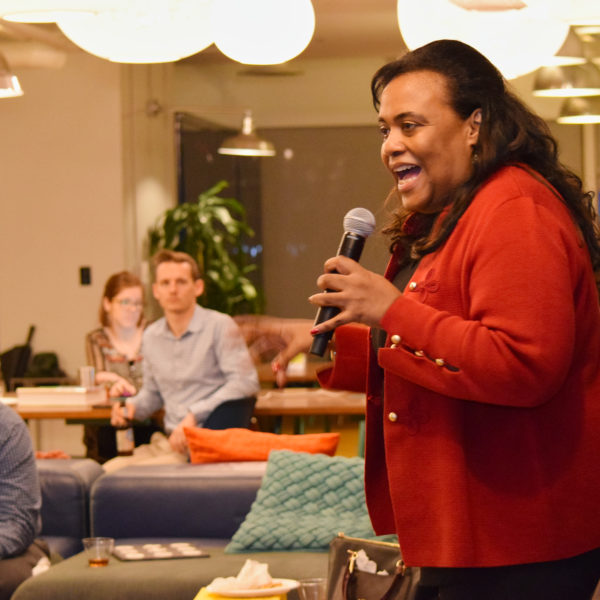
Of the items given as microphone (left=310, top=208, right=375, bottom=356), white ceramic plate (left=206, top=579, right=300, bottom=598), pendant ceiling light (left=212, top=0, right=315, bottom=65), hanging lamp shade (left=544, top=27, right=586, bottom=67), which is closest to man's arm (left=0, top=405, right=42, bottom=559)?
white ceramic plate (left=206, top=579, right=300, bottom=598)

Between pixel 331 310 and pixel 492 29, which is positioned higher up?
pixel 492 29

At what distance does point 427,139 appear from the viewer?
1.44 metres

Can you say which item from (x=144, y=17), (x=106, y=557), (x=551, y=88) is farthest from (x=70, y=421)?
(x=551, y=88)

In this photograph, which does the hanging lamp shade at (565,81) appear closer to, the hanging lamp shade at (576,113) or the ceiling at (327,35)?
the hanging lamp shade at (576,113)

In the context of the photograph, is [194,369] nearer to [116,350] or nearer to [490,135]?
[116,350]

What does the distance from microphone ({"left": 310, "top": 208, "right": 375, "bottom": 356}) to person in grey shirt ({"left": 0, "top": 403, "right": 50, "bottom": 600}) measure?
210cm

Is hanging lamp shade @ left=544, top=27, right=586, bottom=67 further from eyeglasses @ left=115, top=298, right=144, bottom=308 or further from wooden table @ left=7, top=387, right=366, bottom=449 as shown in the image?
eyeglasses @ left=115, top=298, right=144, bottom=308

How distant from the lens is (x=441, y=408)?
1381 millimetres

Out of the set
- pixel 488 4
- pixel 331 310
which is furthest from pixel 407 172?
pixel 488 4

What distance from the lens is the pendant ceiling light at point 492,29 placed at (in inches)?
118

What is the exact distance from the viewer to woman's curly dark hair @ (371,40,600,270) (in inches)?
56.0

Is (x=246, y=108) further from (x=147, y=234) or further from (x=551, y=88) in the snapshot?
(x=551, y=88)

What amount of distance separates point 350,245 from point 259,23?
207cm

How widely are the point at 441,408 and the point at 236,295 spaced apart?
778cm
